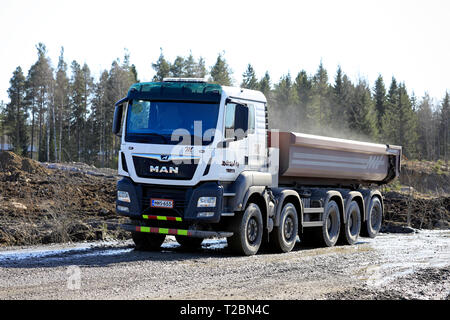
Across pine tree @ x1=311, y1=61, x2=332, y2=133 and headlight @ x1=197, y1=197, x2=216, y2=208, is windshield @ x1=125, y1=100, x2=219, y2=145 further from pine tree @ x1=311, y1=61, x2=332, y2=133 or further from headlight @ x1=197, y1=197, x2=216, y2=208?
pine tree @ x1=311, y1=61, x2=332, y2=133

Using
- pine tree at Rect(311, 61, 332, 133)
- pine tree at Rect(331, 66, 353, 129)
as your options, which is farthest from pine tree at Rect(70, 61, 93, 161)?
pine tree at Rect(331, 66, 353, 129)

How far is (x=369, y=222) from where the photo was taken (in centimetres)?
1825

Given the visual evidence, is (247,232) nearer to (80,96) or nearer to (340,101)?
(80,96)

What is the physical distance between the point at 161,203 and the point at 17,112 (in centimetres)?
6689

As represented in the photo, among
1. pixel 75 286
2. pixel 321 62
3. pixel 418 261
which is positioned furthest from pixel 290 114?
pixel 75 286

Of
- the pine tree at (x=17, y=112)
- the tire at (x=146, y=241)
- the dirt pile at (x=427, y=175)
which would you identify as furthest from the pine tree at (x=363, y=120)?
the tire at (x=146, y=241)

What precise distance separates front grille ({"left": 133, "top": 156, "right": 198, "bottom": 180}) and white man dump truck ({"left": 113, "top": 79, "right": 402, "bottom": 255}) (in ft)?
0.06

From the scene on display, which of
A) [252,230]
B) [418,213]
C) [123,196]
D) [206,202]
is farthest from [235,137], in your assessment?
[418,213]

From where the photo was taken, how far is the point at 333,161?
15.5 m

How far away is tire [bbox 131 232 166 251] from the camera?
43.4 feet

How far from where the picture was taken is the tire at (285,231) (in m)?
13.5
